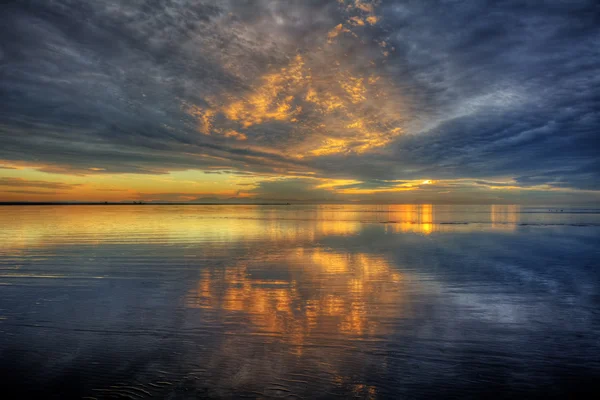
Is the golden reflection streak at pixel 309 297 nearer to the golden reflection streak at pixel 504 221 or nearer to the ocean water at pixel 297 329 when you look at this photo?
the ocean water at pixel 297 329

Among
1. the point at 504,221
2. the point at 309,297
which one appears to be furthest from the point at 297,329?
the point at 504,221

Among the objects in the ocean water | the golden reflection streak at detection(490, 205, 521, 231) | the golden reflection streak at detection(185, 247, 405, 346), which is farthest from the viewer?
the golden reflection streak at detection(490, 205, 521, 231)

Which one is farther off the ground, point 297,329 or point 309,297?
point 309,297

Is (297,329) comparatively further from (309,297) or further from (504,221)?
(504,221)

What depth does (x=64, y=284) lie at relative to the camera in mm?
15562

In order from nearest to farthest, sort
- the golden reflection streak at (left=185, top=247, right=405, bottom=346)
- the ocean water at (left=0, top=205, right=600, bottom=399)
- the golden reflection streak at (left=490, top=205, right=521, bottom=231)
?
the ocean water at (left=0, top=205, right=600, bottom=399), the golden reflection streak at (left=185, top=247, right=405, bottom=346), the golden reflection streak at (left=490, top=205, right=521, bottom=231)

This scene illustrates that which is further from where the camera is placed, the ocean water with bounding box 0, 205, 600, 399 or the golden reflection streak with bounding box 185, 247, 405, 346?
the golden reflection streak with bounding box 185, 247, 405, 346

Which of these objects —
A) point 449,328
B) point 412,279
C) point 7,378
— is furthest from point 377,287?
point 7,378

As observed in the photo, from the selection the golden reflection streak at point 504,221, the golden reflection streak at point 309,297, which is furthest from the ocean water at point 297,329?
the golden reflection streak at point 504,221

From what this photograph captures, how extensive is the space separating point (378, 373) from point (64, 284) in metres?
14.3

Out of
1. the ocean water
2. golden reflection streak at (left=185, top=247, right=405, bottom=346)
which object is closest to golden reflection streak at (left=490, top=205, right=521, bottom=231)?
the ocean water

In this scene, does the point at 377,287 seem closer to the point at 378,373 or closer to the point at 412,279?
the point at 412,279

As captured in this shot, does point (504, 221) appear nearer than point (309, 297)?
No

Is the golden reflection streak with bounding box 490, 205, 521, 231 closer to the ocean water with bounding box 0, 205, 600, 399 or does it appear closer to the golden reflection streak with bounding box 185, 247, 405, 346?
the ocean water with bounding box 0, 205, 600, 399
